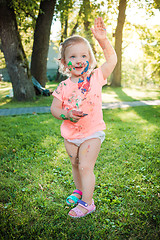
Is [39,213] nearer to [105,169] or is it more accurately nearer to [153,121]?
[105,169]

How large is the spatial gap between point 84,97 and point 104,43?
60cm

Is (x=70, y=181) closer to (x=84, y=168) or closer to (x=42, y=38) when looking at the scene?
(x=84, y=168)

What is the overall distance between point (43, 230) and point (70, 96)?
1.41 meters

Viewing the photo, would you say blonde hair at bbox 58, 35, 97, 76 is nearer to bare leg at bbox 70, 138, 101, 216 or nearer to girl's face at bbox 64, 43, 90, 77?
girl's face at bbox 64, 43, 90, 77

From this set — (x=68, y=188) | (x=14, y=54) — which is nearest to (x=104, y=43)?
(x=68, y=188)

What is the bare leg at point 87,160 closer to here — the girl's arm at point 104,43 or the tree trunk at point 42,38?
the girl's arm at point 104,43

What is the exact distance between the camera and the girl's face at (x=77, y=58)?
7.37 ft

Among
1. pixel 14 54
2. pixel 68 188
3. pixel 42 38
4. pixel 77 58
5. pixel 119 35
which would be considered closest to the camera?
pixel 77 58

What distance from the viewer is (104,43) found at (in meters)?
2.25

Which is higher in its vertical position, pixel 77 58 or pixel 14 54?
pixel 14 54

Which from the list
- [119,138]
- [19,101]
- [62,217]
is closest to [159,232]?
[62,217]

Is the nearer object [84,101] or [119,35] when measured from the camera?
[84,101]

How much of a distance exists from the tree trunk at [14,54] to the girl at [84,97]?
6.98 meters

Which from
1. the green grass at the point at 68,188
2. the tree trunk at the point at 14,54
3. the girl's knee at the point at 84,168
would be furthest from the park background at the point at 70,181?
the tree trunk at the point at 14,54
